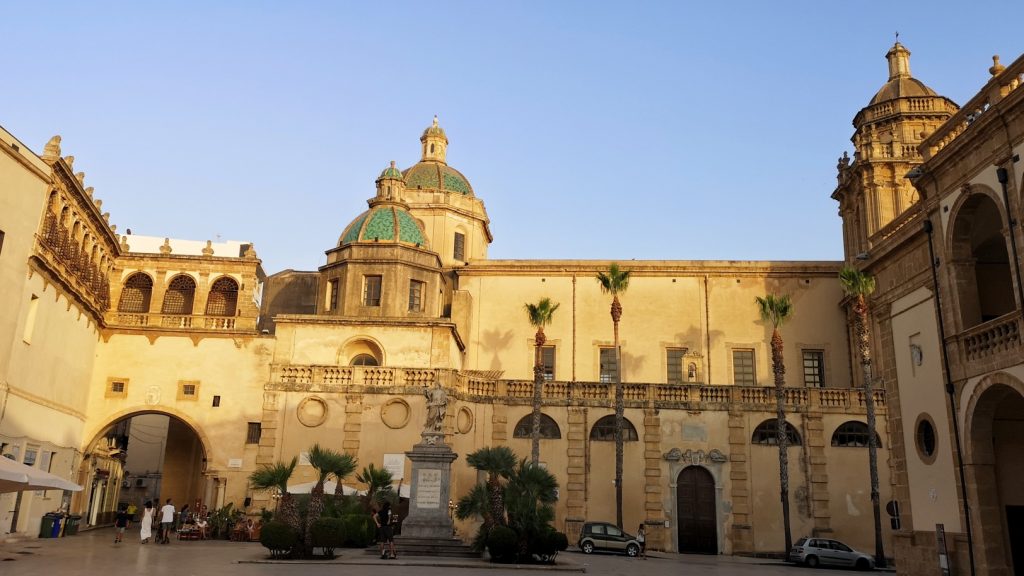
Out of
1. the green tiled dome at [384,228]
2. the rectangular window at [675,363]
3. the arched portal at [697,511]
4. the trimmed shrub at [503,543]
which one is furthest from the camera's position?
the rectangular window at [675,363]

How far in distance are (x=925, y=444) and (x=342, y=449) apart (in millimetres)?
21233

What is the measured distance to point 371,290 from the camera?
3791 centimetres

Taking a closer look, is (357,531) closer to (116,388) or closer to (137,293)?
(116,388)

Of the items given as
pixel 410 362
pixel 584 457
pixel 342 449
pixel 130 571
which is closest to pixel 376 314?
pixel 410 362

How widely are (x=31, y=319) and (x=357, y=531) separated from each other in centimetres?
1278

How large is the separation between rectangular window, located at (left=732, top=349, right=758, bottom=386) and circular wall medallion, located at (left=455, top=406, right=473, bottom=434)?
14124mm

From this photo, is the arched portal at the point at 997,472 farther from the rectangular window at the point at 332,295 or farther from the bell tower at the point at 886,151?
the rectangular window at the point at 332,295

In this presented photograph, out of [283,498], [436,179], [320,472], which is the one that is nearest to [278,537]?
[283,498]

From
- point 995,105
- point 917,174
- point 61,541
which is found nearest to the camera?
point 995,105

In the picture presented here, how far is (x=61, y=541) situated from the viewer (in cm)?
2705

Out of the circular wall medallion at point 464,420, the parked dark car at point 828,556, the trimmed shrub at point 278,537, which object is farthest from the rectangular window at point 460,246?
the trimmed shrub at point 278,537

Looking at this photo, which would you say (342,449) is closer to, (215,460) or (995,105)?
(215,460)

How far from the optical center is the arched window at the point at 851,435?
35.0 meters

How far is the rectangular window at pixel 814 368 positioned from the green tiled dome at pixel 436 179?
20.6 m
